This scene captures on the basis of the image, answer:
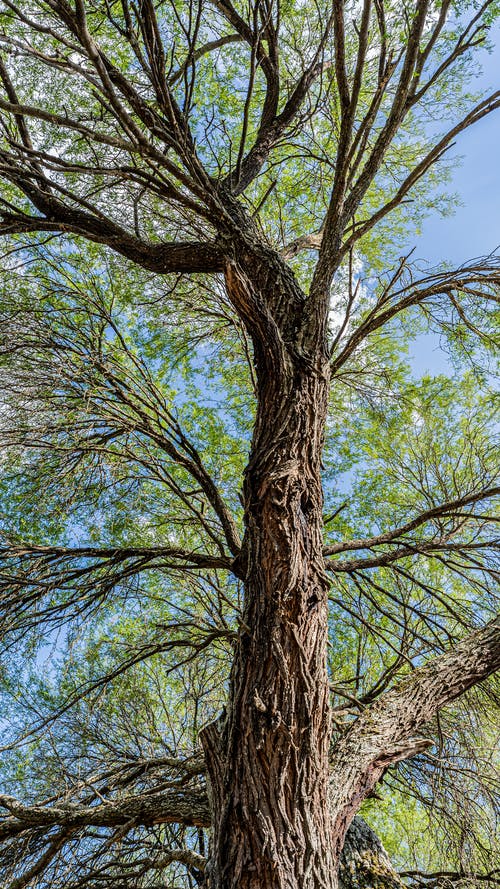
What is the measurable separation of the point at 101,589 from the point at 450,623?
295 centimetres

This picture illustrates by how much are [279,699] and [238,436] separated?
12.7ft

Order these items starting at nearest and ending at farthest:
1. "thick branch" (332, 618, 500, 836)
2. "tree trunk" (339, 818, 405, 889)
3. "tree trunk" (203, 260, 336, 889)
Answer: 1. "tree trunk" (203, 260, 336, 889)
2. "thick branch" (332, 618, 500, 836)
3. "tree trunk" (339, 818, 405, 889)

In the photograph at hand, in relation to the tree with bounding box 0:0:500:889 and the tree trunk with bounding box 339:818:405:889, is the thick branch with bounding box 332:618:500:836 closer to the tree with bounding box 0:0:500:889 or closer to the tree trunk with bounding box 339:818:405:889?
the tree with bounding box 0:0:500:889

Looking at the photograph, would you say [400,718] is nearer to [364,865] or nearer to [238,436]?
[364,865]

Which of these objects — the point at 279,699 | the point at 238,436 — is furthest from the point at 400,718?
the point at 238,436

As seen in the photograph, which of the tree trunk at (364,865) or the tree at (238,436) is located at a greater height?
the tree at (238,436)

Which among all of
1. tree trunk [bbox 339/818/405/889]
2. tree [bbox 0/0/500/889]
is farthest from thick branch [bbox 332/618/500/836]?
tree trunk [bbox 339/818/405/889]

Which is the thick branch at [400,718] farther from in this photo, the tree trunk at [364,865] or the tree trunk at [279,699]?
the tree trunk at [364,865]

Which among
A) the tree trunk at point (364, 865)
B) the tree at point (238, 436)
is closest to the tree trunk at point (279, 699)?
the tree at point (238, 436)

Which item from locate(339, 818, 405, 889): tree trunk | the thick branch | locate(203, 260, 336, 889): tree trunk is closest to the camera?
locate(203, 260, 336, 889): tree trunk

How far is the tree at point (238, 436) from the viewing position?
5.89 feet

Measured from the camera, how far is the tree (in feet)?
5.89

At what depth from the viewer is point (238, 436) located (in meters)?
5.43

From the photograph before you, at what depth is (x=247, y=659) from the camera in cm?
179
